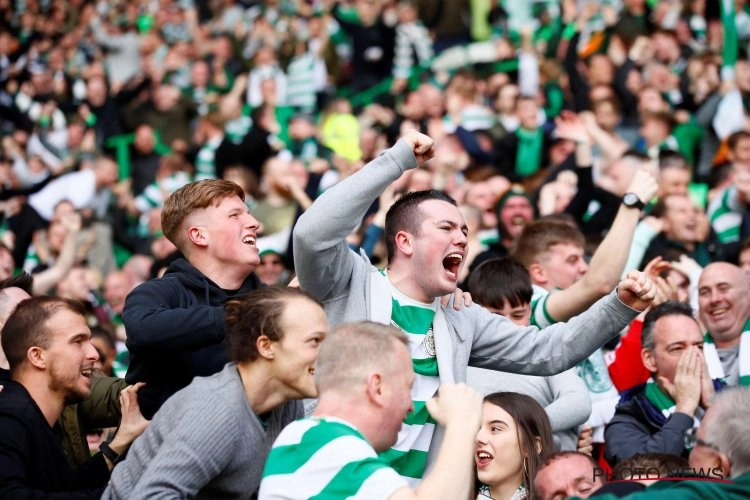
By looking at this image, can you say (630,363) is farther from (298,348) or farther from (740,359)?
(298,348)

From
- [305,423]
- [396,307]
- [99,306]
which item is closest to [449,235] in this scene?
[396,307]

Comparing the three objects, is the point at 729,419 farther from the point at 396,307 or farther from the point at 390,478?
the point at 396,307

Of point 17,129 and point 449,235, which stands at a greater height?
point 449,235

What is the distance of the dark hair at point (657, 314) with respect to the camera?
6.30m

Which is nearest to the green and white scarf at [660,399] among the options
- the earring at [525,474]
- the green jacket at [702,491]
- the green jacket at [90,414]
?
the earring at [525,474]

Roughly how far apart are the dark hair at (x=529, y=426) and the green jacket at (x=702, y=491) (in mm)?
1395

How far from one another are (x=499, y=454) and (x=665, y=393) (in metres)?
1.39

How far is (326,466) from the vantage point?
3.65 m

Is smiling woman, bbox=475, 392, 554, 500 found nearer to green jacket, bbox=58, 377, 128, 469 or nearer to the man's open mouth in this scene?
the man's open mouth

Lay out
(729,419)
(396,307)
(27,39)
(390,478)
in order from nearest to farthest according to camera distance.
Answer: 1. (390,478)
2. (729,419)
3. (396,307)
4. (27,39)

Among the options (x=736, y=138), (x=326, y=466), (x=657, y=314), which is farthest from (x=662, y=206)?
(x=326, y=466)

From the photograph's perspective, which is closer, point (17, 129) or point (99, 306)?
point (99, 306)

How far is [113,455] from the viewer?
507 cm

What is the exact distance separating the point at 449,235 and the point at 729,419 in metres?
1.48
